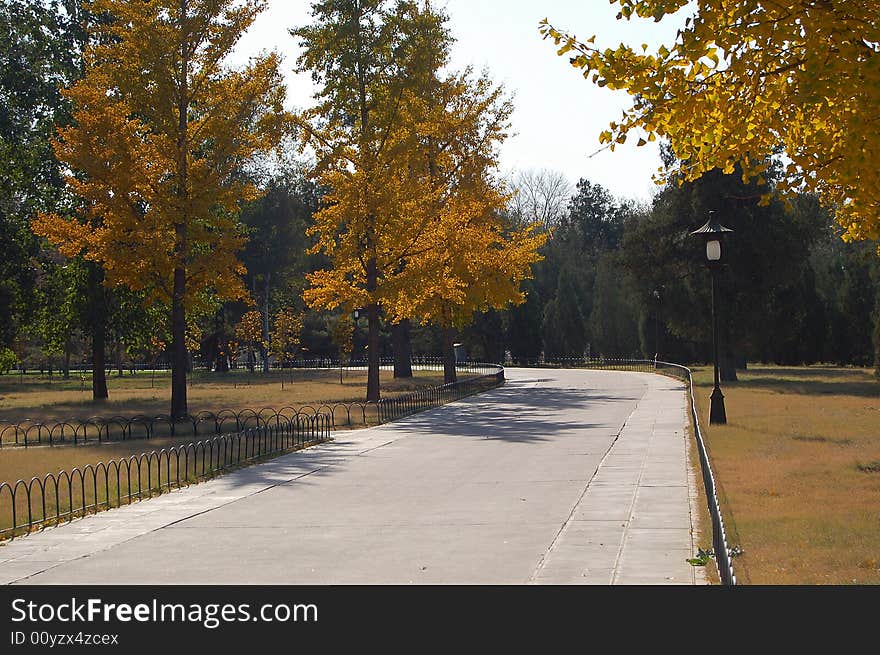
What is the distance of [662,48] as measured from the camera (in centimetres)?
991

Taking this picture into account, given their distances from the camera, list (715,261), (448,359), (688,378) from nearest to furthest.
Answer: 1. (715,261)
2. (688,378)
3. (448,359)

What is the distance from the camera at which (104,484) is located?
1552cm

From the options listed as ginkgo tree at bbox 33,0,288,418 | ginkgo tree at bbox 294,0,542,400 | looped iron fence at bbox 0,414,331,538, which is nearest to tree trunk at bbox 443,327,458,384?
ginkgo tree at bbox 294,0,542,400

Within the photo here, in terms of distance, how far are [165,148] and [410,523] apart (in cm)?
1812

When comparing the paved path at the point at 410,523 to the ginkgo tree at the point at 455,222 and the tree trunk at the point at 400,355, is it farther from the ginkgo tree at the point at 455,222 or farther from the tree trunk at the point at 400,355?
the tree trunk at the point at 400,355

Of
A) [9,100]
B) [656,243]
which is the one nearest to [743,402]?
[656,243]

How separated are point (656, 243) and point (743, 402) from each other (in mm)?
19068

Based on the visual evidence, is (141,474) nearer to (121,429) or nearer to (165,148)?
(121,429)

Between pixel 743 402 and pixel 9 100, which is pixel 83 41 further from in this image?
pixel 743 402

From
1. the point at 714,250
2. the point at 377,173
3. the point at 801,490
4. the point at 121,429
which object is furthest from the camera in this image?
the point at 377,173

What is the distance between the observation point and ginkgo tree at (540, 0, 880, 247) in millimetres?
9328

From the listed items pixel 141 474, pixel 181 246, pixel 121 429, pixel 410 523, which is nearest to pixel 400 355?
pixel 181 246

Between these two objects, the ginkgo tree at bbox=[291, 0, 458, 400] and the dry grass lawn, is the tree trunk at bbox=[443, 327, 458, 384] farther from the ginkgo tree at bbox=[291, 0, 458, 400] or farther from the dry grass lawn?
the ginkgo tree at bbox=[291, 0, 458, 400]

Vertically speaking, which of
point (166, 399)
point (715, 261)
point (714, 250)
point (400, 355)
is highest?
point (714, 250)
